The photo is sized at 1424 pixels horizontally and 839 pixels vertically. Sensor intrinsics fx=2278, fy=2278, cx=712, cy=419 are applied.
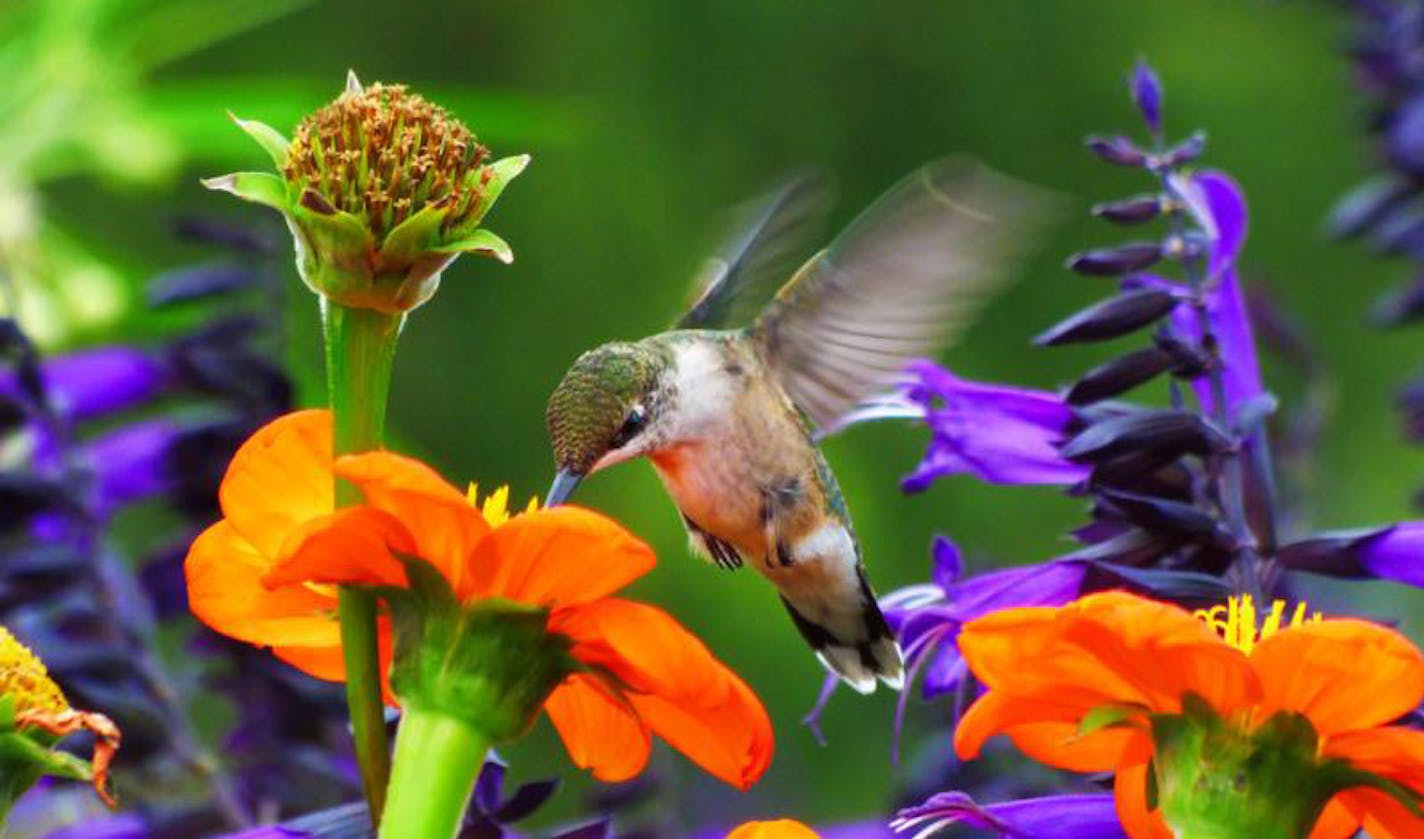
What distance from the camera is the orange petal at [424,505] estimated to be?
413 mm

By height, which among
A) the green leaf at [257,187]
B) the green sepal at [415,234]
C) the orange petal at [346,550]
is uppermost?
the green leaf at [257,187]

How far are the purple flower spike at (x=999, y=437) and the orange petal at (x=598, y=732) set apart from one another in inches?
8.1

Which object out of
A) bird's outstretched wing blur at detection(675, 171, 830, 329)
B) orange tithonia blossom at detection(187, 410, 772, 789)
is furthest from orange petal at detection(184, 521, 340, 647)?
bird's outstretched wing blur at detection(675, 171, 830, 329)

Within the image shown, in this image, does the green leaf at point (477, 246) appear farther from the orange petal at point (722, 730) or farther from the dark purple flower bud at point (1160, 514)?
the dark purple flower bud at point (1160, 514)

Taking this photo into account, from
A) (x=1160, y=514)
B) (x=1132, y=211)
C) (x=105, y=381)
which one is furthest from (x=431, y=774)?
(x=105, y=381)

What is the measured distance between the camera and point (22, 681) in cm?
44

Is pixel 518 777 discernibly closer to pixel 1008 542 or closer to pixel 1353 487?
pixel 1008 542

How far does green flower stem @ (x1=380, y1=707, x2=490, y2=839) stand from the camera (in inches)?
16.9

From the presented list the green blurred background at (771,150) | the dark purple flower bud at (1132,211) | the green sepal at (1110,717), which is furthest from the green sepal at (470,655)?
the green blurred background at (771,150)

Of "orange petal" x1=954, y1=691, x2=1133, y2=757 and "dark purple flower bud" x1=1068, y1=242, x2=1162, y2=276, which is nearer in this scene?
"orange petal" x1=954, y1=691, x2=1133, y2=757

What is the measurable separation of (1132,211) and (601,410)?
0.19 m

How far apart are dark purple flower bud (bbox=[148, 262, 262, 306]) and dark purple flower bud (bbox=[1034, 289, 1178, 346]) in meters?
0.43

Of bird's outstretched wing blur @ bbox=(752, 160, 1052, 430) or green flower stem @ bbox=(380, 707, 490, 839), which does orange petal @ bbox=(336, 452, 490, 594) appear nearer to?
green flower stem @ bbox=(380, 707, 490, 839)

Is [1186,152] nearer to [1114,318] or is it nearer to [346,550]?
[1114,318]
